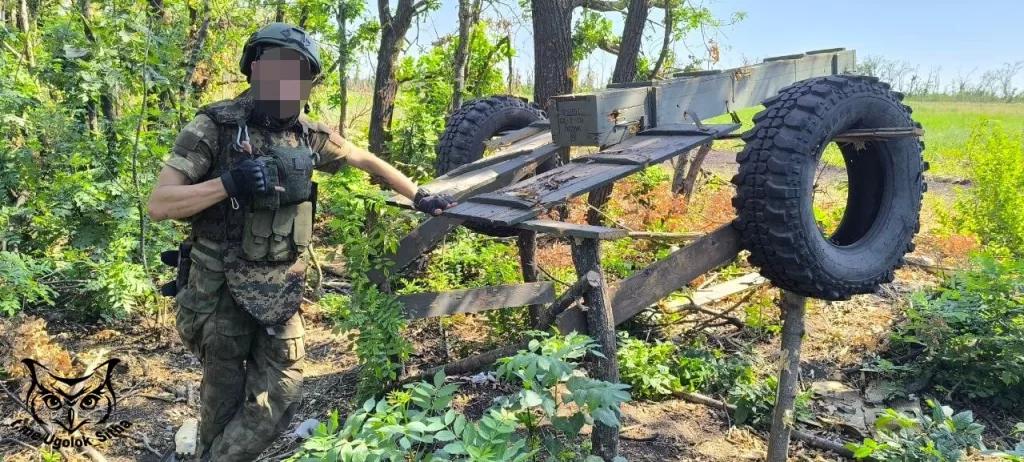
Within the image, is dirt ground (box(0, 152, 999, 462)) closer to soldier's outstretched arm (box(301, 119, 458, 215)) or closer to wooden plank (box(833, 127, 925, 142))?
soldier's outstretched arm (box(301, 119, 458, 215))

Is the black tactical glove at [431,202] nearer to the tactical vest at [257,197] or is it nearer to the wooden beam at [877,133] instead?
the tactical vest at [257,197]

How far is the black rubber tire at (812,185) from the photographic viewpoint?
2701mm

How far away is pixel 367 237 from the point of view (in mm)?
3309

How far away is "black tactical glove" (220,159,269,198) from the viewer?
2.49 metres

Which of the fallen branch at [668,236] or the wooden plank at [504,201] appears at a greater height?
the wooden plank at [504,201]

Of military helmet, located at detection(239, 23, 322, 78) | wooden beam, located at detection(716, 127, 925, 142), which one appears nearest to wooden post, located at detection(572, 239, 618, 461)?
wooden beam, located at detection(716, 127, 925, 142)

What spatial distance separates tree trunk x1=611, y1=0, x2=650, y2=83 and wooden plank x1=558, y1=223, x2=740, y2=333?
4141 millimetres

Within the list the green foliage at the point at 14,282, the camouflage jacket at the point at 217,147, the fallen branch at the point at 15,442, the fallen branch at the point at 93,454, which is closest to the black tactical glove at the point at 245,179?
the camouflage jacket at the point at 217,147

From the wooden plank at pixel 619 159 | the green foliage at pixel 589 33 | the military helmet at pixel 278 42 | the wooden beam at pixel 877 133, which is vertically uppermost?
the green foliage at pixel 589 33

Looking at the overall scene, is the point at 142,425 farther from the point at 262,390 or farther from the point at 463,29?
the point at 463,29

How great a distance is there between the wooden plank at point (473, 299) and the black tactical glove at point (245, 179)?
1176 mm

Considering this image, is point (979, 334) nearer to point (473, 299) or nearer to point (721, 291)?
point (721, 291)

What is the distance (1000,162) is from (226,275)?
21.6 feet

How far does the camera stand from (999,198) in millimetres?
6160
